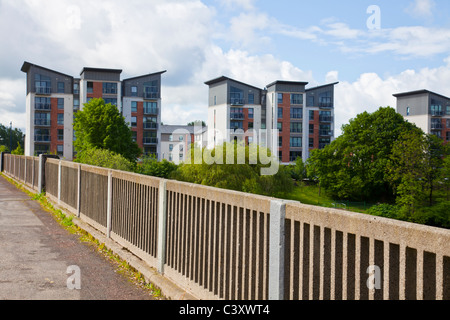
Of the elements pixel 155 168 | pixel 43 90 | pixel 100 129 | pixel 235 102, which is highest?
pixel 43 90

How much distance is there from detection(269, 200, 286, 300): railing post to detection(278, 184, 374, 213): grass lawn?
5327 centimetres

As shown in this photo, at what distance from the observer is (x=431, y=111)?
101438 millimetres

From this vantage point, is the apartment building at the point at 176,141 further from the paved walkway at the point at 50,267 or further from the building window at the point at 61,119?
the paved walkway at the point at 50,267

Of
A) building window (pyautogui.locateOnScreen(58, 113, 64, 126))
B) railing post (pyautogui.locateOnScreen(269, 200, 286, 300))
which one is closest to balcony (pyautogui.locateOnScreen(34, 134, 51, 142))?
building window (pyautogui.locateOnScreen(58, 113, 64, 126))

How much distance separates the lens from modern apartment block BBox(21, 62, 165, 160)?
83875 millimetres

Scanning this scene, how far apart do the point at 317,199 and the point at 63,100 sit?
4757cm

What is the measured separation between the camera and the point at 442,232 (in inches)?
105

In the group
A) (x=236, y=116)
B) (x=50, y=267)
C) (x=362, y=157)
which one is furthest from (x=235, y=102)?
(x=50, y=267)

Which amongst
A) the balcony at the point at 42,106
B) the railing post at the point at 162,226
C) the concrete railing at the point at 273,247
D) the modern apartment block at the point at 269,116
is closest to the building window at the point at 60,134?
the balcony at the point at 42,106

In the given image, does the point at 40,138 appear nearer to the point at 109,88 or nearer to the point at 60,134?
the point at 60,134

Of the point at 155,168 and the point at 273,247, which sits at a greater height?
the point at 273,247

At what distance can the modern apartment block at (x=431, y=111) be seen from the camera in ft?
331

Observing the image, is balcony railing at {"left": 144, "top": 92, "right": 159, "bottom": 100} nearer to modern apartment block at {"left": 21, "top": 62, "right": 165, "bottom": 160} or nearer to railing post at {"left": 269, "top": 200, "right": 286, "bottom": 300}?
modern apartment block at {"left": 21, "top": 62, "right": 165, "bottom": 160}
